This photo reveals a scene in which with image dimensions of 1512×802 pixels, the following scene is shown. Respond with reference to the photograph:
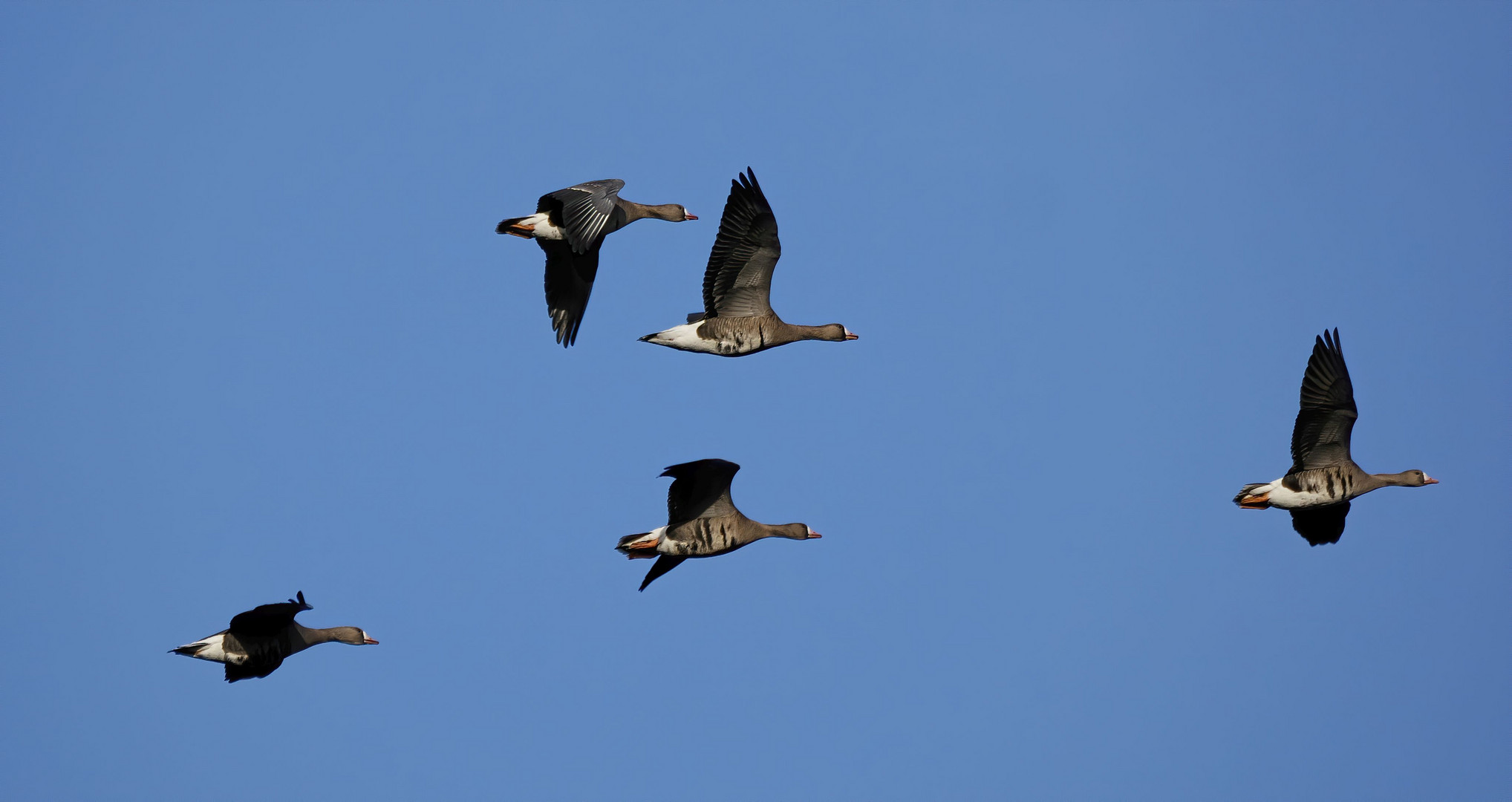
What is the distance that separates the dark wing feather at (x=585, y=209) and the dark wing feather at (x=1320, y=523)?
587 inches

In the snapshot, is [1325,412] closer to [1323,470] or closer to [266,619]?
[1323,470]

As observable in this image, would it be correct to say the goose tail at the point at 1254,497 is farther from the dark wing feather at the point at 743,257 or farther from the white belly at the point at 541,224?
A: the white belly at the point at 541,224

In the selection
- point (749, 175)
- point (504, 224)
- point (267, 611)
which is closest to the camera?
point (267, 611)

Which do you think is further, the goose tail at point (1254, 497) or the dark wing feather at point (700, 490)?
the goose tail at point (1254, 497)

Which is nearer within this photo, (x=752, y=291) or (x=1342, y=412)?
(x=1342, y=412)

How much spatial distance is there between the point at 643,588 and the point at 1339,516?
13867mm

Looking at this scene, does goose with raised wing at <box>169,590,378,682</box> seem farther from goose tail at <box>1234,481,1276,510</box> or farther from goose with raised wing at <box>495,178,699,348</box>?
goose tail at <box>1234,481,1276,510</box>

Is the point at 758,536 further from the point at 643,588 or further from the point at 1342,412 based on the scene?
the point at 1342,412

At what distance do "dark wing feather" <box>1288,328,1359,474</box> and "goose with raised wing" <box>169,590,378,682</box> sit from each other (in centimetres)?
1859

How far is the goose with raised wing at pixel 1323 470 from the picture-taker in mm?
26719

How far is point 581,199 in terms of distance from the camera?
93.5 ft

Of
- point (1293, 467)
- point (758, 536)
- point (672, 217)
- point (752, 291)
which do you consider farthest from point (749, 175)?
point (1293, 467)

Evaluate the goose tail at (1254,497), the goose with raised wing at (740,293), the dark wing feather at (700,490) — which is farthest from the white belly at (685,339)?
the goose tail at (1254,497)

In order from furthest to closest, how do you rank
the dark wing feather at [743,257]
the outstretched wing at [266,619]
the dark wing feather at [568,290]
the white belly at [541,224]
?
the dark wing feather at [568,290] < the white belly at [541,224] < the dark wing feather at [743,257] < the outstretched wing at [266,619]
